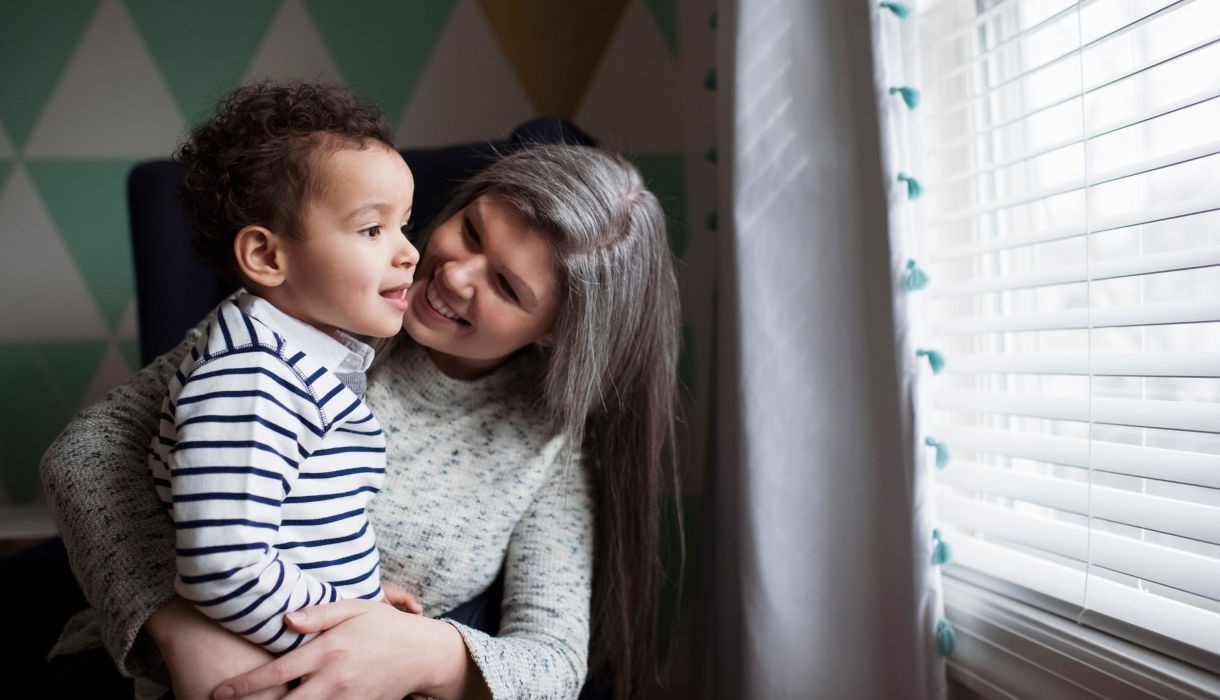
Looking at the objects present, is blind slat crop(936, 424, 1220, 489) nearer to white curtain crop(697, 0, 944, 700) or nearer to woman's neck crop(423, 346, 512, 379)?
white curtain crop(697, 0, 944, 700)

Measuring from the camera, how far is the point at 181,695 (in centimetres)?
83

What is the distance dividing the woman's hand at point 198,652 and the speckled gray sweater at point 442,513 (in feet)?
0.16

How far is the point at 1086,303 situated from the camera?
1072mm

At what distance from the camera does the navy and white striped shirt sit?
75 cm

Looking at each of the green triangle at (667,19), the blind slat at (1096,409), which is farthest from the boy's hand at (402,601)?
the green triangle at (667,19)

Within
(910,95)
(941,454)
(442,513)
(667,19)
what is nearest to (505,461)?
(442,513)

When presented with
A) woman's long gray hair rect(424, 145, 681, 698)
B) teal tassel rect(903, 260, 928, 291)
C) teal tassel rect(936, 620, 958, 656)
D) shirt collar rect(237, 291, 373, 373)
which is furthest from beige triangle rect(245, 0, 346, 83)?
teal tassel rect(936, 620, 958, 656)

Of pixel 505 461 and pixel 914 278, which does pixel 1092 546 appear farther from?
pixel 505 461

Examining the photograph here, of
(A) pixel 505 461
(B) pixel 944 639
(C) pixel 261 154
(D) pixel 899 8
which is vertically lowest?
(B) pixel 944 639

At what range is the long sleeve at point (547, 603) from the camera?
100 cm

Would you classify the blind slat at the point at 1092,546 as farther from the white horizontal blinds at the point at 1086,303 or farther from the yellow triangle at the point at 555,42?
the yellow triangle at the point at 555,42

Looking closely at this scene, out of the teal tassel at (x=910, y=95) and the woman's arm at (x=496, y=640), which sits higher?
the teal tassel at (x=910, y=95)

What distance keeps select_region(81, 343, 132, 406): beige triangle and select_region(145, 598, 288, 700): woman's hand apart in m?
1.22

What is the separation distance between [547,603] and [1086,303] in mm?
773
